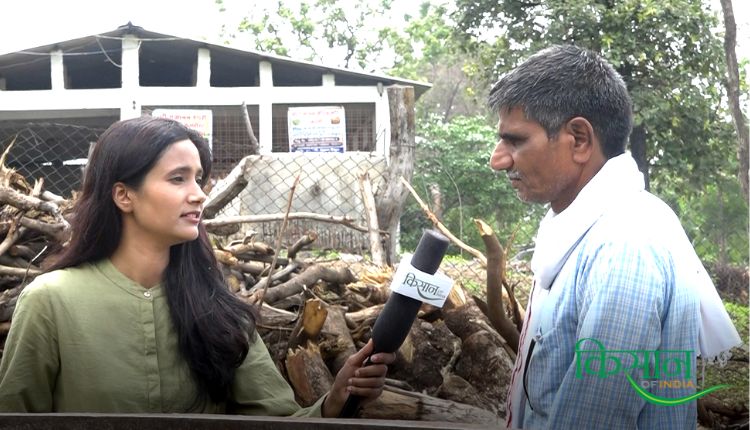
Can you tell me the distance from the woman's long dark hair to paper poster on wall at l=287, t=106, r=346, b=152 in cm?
271

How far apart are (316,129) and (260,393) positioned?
11.1ft

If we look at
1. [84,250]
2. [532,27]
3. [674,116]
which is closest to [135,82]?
[532,27]

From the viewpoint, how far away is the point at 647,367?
1.40 m

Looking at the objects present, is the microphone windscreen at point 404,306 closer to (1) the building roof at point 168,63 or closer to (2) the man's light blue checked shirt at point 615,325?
(2) the man's light blue checked shirt at point 615,325

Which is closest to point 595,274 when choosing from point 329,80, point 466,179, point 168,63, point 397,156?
point 397,156

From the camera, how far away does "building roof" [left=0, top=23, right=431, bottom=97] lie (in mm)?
5562

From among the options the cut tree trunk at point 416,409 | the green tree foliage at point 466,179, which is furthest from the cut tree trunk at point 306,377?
the green tree foliage at point 466,179

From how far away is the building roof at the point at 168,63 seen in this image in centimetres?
556

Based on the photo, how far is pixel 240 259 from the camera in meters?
3.54

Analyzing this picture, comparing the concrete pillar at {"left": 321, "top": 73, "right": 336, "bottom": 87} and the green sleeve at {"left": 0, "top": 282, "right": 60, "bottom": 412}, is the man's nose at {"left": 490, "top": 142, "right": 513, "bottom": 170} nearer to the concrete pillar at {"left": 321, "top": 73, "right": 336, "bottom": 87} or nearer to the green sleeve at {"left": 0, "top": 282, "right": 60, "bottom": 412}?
the green sleeve at {"left": 0, "top": 282, "right": 60, "bottom": 412}

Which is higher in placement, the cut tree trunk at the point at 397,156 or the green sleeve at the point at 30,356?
the cut tree trunk at the point at 397,156

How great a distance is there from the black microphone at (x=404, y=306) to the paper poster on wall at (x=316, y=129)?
9.85ft

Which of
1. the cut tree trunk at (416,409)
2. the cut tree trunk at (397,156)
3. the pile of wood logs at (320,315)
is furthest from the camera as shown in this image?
the cut tree trunk at (397,156)

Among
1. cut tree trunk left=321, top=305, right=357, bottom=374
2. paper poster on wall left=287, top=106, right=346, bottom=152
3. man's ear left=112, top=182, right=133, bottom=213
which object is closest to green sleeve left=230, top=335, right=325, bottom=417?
man's ear left=112, top=182, right=133, bottom=213
